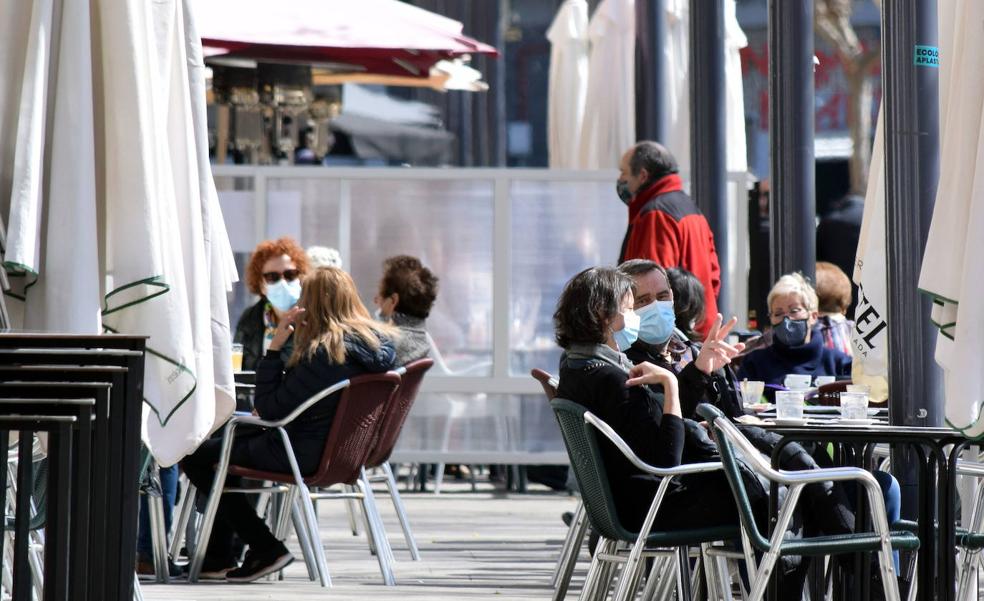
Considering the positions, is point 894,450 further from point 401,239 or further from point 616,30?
point 616,30

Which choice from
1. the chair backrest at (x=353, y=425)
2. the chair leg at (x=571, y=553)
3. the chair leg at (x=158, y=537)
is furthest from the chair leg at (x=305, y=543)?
the chair leg at (x=571, y=553)

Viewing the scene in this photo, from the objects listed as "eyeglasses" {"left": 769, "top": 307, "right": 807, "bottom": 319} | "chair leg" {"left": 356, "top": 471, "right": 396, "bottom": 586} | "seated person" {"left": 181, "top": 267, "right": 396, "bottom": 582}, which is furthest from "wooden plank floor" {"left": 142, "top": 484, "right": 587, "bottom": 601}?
"eyeglasses" {"left": 769, "top": 307, "right": 807, "bottom": 319}

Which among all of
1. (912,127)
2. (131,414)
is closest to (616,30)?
(912,127)

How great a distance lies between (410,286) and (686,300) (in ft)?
9.38

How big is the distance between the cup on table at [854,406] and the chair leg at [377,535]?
2157 mm

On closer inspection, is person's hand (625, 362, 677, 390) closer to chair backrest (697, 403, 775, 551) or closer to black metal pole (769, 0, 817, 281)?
chair backrest (697, 403, 775, 551)

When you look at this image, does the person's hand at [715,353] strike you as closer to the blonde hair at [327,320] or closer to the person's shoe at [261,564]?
the blonde hair at [327,320]

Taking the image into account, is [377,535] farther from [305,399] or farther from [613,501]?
[613,501]

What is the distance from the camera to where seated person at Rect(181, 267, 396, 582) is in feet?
22.9

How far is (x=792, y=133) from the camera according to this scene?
9336 millimetres

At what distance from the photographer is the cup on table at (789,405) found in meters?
5.75

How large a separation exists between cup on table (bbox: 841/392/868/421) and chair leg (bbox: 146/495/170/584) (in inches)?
111

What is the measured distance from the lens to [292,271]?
8.66 m

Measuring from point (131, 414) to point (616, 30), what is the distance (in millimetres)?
9877
